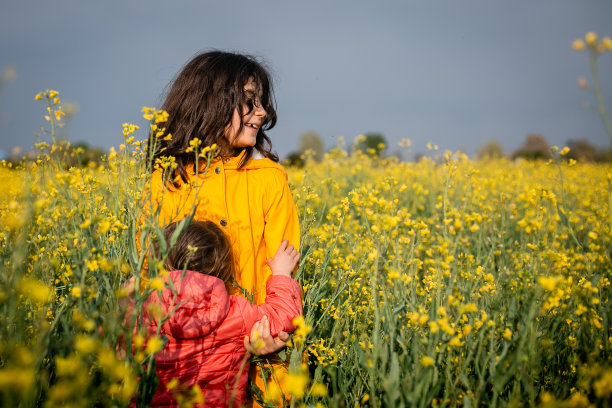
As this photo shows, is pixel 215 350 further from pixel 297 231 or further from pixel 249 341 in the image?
pixel 297 231

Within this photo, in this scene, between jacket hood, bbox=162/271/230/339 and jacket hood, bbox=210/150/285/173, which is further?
jacket hood, bbox=210/150/285/173

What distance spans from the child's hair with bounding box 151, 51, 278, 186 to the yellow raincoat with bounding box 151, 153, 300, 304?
0.11 m

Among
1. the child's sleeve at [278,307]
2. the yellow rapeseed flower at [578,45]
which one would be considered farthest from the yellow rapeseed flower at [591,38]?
Result: the child's sleeve at [278,307]

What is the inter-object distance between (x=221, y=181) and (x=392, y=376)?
127cm

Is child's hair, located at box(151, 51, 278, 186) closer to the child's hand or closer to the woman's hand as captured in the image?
the child's hand

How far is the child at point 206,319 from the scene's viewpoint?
1.49 metres

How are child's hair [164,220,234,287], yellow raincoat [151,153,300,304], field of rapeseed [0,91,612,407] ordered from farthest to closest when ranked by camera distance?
yellow raincoat [151,153,300,304], child's hair [164,220,234,287], field of rapeseed [0,91,612,407]

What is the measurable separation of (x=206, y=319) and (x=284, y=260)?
1.70 ft

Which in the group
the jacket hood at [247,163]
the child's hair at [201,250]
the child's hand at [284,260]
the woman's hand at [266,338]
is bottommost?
the woman's hand at [266,338]

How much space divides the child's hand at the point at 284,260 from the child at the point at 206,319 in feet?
0.45

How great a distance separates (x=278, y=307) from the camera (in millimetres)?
1734

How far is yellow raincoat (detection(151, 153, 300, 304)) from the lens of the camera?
6.57ft

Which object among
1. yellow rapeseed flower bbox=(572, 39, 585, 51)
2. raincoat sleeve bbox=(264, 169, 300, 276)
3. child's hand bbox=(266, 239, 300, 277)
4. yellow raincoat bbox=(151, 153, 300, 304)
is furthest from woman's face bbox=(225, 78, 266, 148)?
yellow rapeseed flower bbox=(572, 39, 585, 51)

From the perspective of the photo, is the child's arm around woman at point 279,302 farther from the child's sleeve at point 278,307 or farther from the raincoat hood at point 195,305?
the raincoat hood at point 195,305
